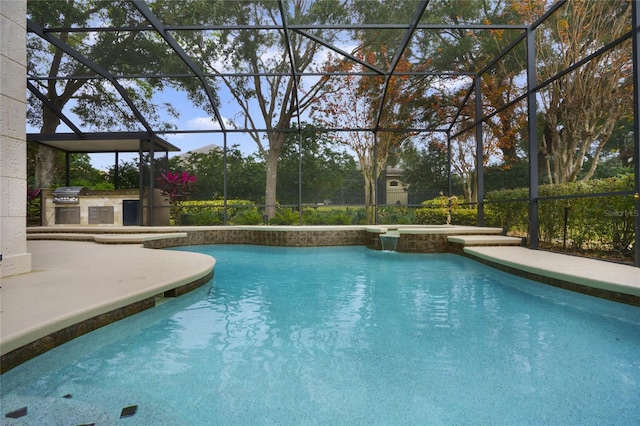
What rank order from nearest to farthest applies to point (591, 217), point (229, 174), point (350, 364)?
point (350, 364) < point (591, 217) < point (229, 174)

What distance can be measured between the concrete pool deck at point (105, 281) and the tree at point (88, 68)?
647 cm

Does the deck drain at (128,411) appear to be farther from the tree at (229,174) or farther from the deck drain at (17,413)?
the tree at (229,174)

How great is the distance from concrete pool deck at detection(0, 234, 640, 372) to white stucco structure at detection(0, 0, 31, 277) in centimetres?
30

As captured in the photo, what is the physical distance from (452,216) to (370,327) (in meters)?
8.43

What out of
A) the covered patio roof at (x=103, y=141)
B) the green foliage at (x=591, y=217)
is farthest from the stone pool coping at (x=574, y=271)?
the covered patio roof at (x=103, y=141)

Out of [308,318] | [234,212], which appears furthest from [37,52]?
[308,318]

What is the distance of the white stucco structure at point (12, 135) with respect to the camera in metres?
2.97

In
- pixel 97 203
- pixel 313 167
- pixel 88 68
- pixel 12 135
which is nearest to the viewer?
pixel 12 135

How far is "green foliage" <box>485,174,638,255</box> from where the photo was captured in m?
4.79

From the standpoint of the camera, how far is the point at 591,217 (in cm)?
524

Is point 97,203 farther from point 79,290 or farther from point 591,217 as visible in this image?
point 591,217

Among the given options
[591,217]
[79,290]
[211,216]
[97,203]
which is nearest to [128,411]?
[79,290]

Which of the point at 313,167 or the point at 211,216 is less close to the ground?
the point at 313,167

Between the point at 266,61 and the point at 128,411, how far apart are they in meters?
12.3
